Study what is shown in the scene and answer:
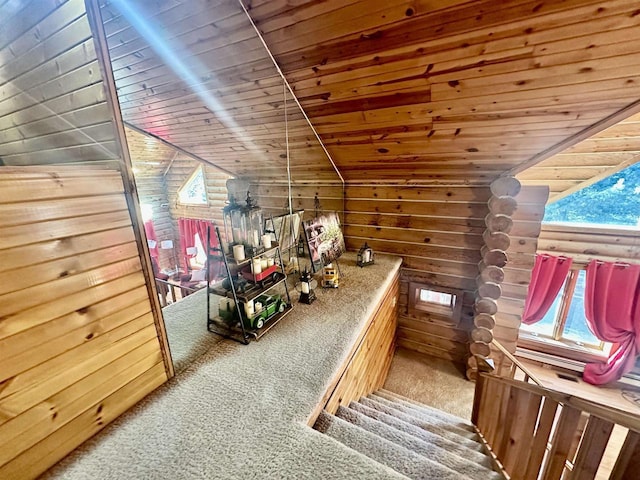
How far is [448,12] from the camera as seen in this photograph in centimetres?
128

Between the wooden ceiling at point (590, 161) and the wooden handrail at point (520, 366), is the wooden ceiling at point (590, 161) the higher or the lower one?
the higher one

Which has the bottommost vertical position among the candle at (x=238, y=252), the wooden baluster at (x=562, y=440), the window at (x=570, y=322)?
the window at (x=570, y=322)

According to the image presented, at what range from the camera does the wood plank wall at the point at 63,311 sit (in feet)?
2.64

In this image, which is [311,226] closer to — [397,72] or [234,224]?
[234,224]

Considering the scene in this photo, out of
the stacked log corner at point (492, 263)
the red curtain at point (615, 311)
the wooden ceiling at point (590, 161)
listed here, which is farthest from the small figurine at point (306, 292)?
the red curtain at point (615, 311)

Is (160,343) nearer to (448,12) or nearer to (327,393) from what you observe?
(327,393)

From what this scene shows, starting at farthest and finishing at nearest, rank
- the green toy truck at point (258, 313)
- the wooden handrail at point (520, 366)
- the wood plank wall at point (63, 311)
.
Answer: the wooden handrail at point (520, 366), the green toy truck at point (258, 313), the wood plank wall at point (63, 311)

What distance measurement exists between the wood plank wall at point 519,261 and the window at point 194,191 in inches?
156

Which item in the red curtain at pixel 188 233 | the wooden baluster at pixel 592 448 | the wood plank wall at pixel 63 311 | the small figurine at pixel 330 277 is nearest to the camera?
the wood plank wall at pixel 63 311

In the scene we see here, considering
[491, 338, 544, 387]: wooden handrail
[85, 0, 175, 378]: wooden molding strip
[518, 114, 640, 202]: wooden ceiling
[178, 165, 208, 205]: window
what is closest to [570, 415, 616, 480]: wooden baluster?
[491, 338, 544, 387]: wooden handrail

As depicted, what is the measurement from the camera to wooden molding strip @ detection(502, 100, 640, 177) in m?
1.53

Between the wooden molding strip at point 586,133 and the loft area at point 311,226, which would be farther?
the wooden molding strip at point 586,133

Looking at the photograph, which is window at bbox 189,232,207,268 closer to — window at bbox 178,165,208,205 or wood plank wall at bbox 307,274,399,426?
window at bbox 178,165,208,205

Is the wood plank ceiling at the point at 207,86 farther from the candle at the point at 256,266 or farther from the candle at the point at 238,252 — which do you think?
the candle at the point at 256,266
